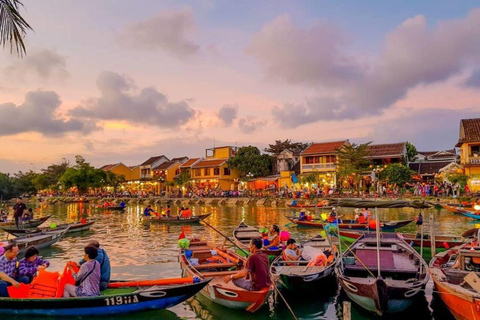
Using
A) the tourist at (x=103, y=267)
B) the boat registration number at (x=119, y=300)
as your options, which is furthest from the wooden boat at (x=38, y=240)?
the boat registration number at (x=119, y=300)

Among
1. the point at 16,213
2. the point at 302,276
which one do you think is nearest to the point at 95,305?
the point at 302,276

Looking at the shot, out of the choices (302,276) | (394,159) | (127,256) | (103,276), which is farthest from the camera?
(394,159)

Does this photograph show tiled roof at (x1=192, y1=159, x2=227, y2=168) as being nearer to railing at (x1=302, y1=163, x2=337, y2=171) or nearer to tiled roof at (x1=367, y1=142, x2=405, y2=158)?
railing at (x1=302, y1=163, x2=337, y2=171)

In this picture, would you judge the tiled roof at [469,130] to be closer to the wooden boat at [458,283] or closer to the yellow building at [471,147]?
the yellow building at [471,147]

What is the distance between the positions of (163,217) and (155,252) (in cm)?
1047

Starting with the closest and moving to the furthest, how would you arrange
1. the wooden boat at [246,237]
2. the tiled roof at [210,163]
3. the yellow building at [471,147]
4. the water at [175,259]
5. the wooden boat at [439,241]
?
1. the water at [175,259]
2. the wooden boat at [246,237]
3. the wooden boat at [439,241]
4. the yellow building at [471,147]
5. the tiled roof at [210,163]

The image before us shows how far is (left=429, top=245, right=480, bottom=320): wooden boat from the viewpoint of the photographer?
6.52 m

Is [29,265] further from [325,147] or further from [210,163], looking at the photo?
[210,163]

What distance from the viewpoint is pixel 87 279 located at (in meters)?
7.67

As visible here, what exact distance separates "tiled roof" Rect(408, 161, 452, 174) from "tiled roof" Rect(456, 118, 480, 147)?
719 centimetres

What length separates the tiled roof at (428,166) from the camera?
47000 millimetres

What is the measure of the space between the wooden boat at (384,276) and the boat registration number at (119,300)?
4.39m

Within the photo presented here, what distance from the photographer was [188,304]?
→ 9.41m

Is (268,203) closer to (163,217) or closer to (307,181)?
(307,181)
